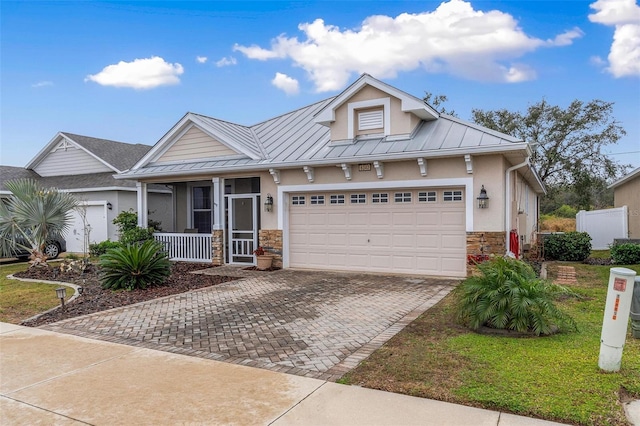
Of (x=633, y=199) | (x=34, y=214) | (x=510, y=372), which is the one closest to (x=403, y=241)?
(x=510, y=372)

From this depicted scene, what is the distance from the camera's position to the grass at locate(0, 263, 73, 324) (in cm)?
794

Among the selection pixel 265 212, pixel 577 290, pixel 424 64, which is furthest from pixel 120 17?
pixel 577 290

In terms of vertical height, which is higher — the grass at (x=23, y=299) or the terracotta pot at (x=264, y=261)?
the terracotta pot at (x=264, y=261)

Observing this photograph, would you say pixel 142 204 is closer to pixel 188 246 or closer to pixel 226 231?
pixel 188 246

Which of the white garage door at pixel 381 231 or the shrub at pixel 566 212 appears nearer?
the white garage door at pixel 381 231

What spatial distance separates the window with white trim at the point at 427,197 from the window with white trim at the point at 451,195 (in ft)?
0.75

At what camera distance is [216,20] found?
1458cm

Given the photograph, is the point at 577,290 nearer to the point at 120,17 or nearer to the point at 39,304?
the point at 39,304

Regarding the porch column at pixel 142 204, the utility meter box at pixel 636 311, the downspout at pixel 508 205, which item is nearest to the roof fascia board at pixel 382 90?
the downspout at pixel 508 205

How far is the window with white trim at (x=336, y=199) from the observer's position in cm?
1240

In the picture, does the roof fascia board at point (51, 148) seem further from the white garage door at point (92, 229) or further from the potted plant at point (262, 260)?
the potted plant at point (262, 260)

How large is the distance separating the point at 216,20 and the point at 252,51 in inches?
134

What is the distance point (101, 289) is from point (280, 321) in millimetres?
5612

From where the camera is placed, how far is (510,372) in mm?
4371
